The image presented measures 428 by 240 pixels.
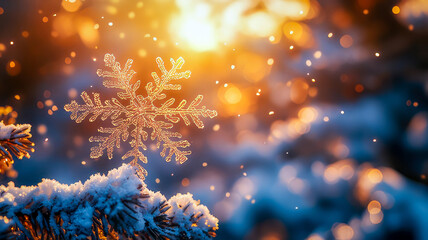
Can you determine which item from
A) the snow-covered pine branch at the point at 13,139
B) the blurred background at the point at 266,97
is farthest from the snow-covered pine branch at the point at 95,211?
the blurred background at the point at 266,97

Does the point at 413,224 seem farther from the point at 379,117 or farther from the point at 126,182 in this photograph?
the point at 126,182

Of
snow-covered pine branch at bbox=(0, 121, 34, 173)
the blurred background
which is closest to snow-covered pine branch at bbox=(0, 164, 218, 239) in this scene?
snow-covered pine branch at bbox=(0, 121, 34, 173)

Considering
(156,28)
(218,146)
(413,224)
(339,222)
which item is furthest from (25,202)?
(413,224)

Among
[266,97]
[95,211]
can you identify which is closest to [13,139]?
[95,211]

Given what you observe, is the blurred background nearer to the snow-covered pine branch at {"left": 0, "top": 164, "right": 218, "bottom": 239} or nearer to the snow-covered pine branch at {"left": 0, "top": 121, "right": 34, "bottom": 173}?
the snow-covered pine branch at {"left": 0, "top": 121, "right": 34, "bottom": 173}

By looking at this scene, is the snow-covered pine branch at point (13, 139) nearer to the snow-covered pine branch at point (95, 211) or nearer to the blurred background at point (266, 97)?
the snow-covered pine branch at point (95, 211)

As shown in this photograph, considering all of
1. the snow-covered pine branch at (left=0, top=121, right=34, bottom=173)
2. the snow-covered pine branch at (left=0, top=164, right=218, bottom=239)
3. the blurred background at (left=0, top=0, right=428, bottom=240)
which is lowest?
the snow-covered pine branch at (left=0, top=164, right=218, bottom=239)

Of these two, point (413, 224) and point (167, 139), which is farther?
point (413, 224)
